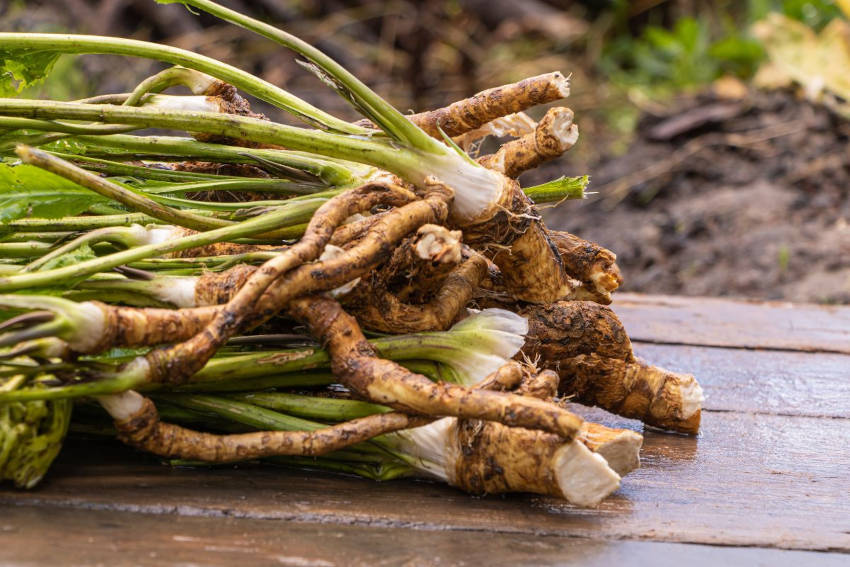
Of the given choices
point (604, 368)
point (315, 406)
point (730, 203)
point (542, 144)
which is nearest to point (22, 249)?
point (315, 406)

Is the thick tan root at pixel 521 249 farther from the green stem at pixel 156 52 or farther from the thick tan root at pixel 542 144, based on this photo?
the green stem at pixel 156 52

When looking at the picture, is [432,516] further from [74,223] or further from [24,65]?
[24,65]

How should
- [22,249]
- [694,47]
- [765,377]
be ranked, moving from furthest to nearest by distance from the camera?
[694,47] < [765,377] < [22,249]

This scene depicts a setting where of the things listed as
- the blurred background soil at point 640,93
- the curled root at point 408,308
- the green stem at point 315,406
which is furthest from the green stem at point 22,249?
the blurred background soil at point 640,93

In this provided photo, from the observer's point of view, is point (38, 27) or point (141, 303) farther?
point (38, 27)

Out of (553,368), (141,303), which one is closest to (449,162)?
(553,368)

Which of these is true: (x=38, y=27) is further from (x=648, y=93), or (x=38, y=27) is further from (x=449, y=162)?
(x=449, y=162)
